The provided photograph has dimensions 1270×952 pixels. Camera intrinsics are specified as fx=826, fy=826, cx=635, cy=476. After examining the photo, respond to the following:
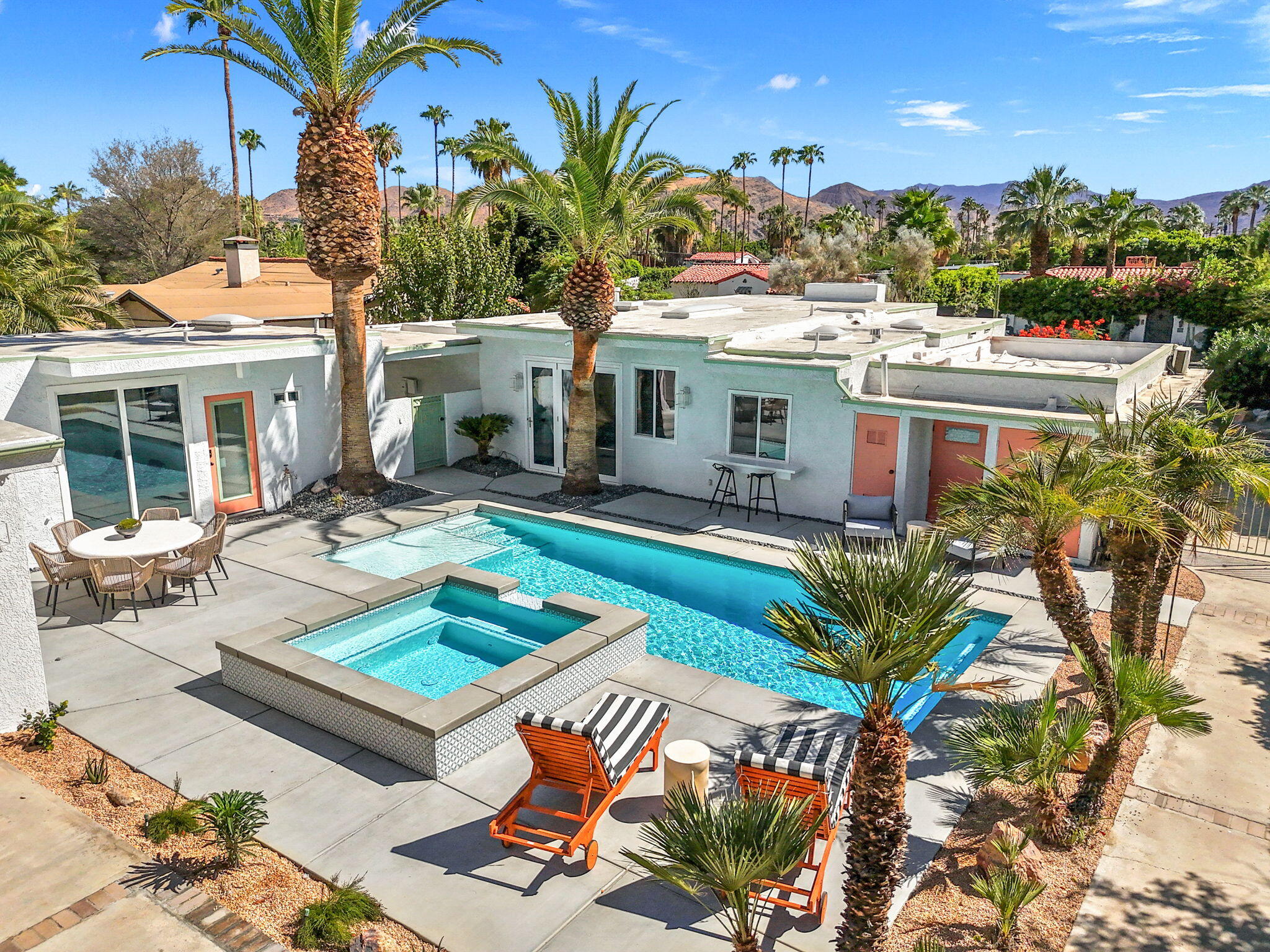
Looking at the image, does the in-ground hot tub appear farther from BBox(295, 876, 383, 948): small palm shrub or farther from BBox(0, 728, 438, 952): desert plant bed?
BBox(295, 876, 383, 948): small palm shrub

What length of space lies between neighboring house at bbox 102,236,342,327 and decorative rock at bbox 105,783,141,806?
17.8 m

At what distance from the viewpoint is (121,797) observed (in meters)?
6.88

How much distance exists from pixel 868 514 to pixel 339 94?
12.0 m

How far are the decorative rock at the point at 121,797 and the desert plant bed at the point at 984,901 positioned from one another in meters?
6.08

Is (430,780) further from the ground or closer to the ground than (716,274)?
closer to the ground

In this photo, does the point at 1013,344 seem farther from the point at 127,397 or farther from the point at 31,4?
the point at 31,4

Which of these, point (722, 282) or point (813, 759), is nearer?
point (813, 759)

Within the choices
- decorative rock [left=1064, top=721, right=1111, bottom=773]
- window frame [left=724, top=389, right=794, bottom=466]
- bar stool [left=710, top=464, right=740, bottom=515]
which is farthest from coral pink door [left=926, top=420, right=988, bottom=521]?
decorative rock [left=1064, top=721, right=1111, bottom=773]

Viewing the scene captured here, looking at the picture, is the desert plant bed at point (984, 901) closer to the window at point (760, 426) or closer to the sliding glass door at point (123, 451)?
the window at point (760, 426)

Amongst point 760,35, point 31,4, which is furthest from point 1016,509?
point 31,4

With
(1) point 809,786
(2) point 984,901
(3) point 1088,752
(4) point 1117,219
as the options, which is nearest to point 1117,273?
(4) point 1117,219

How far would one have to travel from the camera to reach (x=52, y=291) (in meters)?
22.5

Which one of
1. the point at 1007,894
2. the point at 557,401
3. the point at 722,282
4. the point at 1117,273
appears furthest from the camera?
the point at 722,282

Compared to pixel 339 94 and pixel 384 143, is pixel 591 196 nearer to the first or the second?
pixel 339 94
